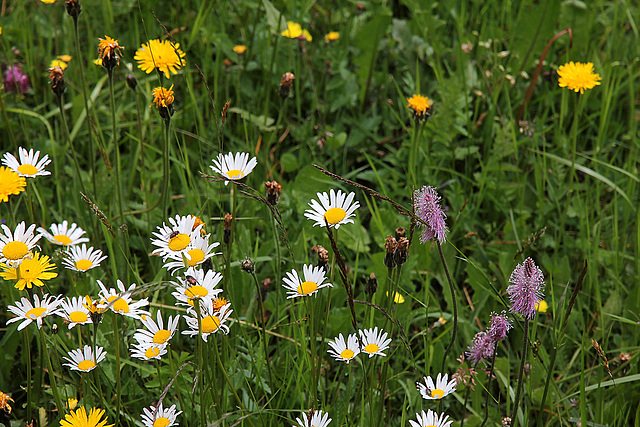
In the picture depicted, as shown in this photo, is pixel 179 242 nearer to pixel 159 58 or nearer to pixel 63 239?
pixel 63 239

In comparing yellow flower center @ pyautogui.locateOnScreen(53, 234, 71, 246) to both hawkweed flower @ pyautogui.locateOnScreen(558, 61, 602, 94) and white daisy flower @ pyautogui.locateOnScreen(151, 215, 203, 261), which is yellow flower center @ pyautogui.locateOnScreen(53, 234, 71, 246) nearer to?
white daisy flower @ pyautogui.locateOnScreen(151, 215, 203, 261)

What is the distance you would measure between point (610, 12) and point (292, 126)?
2017 mm

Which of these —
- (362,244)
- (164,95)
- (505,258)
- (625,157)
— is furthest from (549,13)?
(164,95)

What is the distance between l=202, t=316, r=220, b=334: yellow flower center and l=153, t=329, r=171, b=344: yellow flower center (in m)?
0.09

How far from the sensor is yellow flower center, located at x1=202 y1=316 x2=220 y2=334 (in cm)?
125

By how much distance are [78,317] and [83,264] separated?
0.15 metres

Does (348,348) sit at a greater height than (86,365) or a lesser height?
greater

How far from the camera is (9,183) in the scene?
145 centimetres

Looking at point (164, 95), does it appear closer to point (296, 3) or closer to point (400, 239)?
point (400, 239)

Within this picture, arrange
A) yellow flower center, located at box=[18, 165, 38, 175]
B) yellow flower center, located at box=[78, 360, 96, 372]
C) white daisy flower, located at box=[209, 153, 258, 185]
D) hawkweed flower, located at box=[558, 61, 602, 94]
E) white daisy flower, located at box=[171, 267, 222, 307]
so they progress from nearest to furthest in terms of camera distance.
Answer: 1. white daisy flower, located at box=[171, 267, 222, 307]
2. yellow flower center, located at box=[78, 360, 96, 372]
3. white daisy flower, located at box=[209, 153, 258, 185]
4. yellow flower center, located at box=[18, 165, 38, 175]
5. hawkweed flower, located at box=[558, 61, 602, 94]

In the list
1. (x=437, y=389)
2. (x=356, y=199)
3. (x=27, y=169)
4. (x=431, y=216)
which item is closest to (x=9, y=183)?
(x=27, y=169)

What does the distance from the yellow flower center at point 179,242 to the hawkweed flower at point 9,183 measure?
0.44 metres

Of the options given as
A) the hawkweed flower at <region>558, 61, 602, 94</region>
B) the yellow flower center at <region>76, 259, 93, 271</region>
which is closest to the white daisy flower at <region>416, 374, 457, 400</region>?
the yellow flower center at <region>76, 259, 93, 271</region>

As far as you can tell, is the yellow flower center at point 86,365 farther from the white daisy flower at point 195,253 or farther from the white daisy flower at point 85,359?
the white daisy flower at point 195,253
